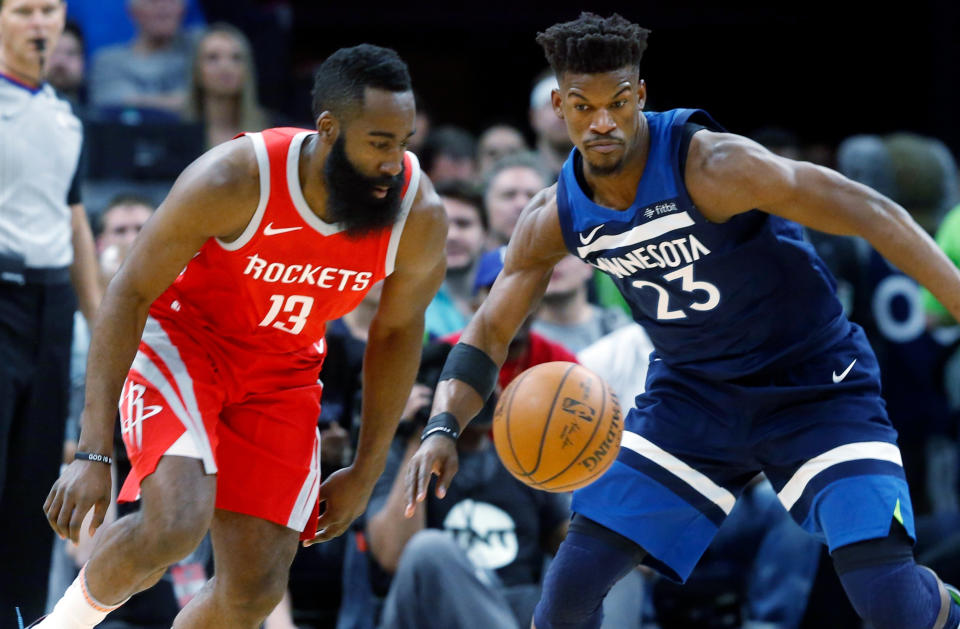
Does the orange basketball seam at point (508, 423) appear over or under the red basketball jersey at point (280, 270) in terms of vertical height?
under

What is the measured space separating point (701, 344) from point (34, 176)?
269 centimetres

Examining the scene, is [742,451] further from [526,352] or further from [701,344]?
[526,352]

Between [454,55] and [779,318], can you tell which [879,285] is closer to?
[779,318]

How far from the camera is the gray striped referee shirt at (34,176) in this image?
207 inches

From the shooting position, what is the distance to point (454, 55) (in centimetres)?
1134

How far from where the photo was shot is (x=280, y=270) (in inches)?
164

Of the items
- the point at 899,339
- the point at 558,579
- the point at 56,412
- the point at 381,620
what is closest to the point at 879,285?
the point at 899,339

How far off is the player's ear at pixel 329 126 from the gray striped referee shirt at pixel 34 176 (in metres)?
1.69

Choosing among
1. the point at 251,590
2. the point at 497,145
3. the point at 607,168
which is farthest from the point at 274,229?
the point at 497,145

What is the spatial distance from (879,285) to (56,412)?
454cm

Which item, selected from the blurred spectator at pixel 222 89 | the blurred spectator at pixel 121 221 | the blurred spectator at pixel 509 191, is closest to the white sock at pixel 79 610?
the blurred spectator at pixel 121 221

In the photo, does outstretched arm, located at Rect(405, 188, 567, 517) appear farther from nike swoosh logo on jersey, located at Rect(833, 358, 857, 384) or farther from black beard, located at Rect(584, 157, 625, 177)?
nike swoosh logo on jersey, located at Rect(833, 358, 857, 384)

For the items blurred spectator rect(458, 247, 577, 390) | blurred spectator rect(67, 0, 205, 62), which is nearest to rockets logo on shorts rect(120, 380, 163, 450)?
blurred spectator rect(458, 247, 577, 390)

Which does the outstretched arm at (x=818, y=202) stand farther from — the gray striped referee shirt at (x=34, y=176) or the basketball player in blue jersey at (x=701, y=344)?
the gray striped referee shirt at (x=34, y=176)
